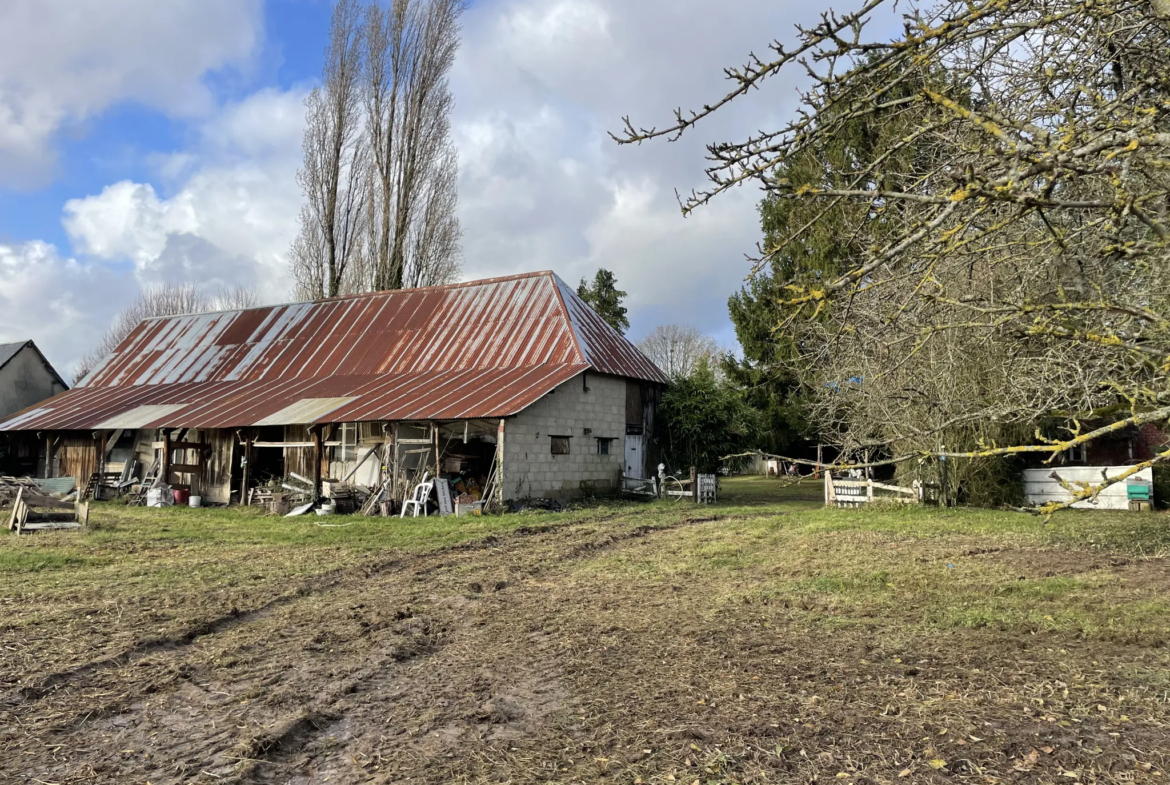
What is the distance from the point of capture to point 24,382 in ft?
107

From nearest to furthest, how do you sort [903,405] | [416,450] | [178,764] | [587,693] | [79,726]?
[178,764]
[79,726]
[587,693]
[903,405]
[416,450]

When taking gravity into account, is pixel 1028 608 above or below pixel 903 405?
below

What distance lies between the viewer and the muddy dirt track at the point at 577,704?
3.95 m

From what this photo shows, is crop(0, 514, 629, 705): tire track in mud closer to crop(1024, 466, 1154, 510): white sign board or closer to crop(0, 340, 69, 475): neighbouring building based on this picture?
crop(1024, 466, 1154, 510): white sign board

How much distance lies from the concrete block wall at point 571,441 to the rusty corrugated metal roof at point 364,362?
0.62 m

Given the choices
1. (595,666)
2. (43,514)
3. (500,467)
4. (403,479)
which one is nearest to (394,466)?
(403,479)

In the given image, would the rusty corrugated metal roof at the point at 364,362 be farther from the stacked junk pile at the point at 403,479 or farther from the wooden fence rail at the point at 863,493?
the wooden fence rail at the point at 863,493

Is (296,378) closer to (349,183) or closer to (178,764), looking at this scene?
(349,183)

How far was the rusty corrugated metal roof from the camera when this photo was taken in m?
20.1

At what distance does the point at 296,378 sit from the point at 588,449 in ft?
32.8

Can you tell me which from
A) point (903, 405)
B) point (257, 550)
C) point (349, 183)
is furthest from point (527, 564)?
point (349, 183)

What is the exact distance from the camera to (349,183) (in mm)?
33531

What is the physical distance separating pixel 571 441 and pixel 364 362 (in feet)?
25.5

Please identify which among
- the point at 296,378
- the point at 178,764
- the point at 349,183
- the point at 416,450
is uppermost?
the point at 349,183
